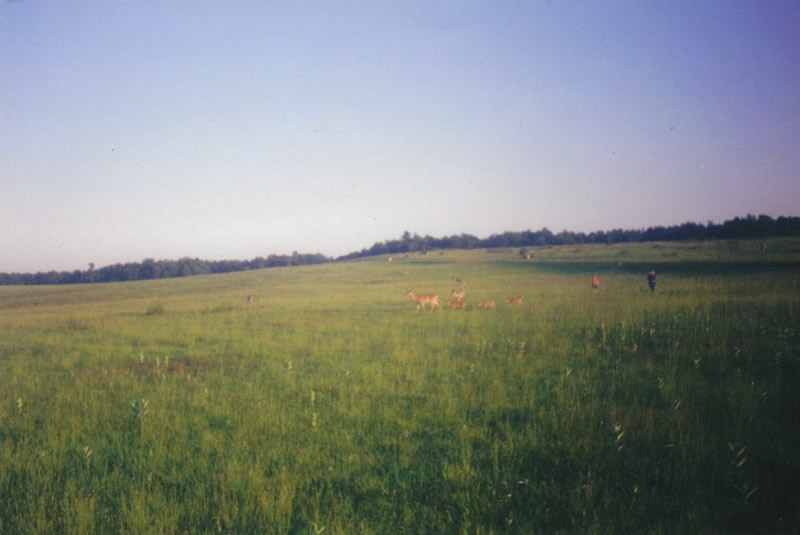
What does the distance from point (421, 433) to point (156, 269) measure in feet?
288

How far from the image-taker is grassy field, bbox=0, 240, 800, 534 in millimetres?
3838

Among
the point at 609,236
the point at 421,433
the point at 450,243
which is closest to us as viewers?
the point at 421,433

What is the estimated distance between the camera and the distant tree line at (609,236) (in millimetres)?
27844

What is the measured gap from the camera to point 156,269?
7844cm

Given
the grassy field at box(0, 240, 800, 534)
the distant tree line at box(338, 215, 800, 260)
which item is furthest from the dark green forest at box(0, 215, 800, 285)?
the grassy field at box(0, 240, 800, 534)

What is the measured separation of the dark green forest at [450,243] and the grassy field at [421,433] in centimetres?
2298

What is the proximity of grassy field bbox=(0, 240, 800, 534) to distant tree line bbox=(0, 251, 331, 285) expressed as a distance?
196 feet

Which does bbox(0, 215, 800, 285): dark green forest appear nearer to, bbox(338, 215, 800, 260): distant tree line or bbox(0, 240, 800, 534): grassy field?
bbox(338, 215, 800, 260): distant tree line

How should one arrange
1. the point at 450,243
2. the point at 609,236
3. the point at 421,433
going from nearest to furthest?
1. the point at 421,433
2. the point at 609,236
3. the point at 450,243

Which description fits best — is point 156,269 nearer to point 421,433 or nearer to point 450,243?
point 450,243

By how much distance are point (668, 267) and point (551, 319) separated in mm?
27895

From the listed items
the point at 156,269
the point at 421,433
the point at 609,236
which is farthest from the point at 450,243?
the point at 421,433

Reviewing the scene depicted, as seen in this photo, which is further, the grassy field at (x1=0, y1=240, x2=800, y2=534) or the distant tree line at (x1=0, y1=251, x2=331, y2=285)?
the distant tree line at (x1=0, y1=251, x2=331, y2=285)

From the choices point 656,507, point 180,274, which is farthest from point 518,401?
point 180,274
